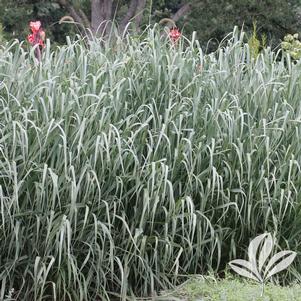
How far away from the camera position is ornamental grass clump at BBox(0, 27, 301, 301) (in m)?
3.64

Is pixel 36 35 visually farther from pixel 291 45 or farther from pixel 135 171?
pixel 291 45

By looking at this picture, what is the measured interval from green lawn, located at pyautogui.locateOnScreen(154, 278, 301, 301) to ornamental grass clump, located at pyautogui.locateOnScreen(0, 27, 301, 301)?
144mm

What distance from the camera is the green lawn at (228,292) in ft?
11.1

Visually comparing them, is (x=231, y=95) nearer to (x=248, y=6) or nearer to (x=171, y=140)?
(x=171, y=140)

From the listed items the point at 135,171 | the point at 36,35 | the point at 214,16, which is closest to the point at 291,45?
the point at 36,35

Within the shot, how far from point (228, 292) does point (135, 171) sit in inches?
32.9

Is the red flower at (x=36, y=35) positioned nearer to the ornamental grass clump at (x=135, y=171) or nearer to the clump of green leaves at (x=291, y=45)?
the ornamental grass clump at (x=135, y=171)

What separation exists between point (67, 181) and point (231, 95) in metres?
1.32

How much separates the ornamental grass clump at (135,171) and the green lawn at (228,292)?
144 millimetres

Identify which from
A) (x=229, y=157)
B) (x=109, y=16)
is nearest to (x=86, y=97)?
(x=229, y=157)

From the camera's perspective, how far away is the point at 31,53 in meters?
4.47

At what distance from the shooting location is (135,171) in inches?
150

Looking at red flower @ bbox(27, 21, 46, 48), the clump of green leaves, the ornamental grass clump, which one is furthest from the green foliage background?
the ornamental grass clump

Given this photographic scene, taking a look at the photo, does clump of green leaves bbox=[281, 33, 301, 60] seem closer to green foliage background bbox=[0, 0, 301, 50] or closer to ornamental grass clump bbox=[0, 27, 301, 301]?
ornamental grass clump bbox=[0, 27, 301, 301]
